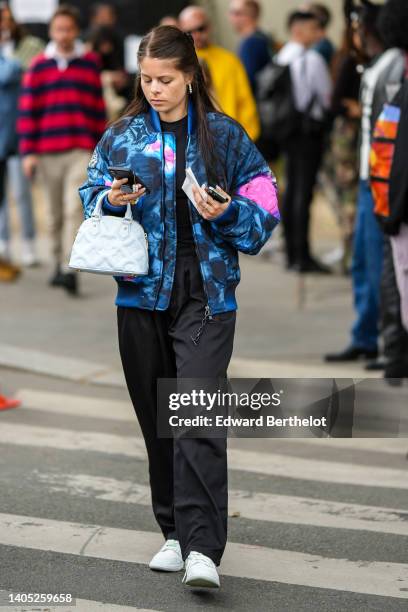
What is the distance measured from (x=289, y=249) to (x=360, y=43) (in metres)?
4.12

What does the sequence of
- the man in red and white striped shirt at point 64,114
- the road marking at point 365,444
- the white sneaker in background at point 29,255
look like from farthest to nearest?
the white sneaker in background at point 29,255, the man in red and white striped shirt at point 64,114, the road marking at point 365,444

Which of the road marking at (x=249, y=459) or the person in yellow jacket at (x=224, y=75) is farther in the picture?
the person in yellow jacket at (x=224, y=75)

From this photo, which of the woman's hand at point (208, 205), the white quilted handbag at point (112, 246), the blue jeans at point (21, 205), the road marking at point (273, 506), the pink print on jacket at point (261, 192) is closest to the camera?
the woman's hand at point (208, 205)

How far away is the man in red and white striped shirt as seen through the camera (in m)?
11.0

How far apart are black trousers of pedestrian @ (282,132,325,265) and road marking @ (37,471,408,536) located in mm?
5560

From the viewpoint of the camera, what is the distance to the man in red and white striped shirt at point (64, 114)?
11.0 m

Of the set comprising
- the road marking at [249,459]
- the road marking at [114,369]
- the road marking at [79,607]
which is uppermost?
the road marking at [79,607]

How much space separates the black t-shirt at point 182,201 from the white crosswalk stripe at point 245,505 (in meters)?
1.22

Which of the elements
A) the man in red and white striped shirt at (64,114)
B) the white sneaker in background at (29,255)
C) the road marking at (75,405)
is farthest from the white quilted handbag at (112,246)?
the white sneaker in background at (29,255)

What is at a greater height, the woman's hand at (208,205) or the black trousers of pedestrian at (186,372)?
the woman's hand at (208,205)

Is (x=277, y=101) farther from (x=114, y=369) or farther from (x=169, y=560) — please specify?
(x=169, y=560)

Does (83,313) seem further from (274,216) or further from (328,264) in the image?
(274,216)

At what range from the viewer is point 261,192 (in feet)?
15.7

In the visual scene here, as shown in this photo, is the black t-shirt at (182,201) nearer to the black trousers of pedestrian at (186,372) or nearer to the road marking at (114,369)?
the black trousers of pedestrian at (186,372)
